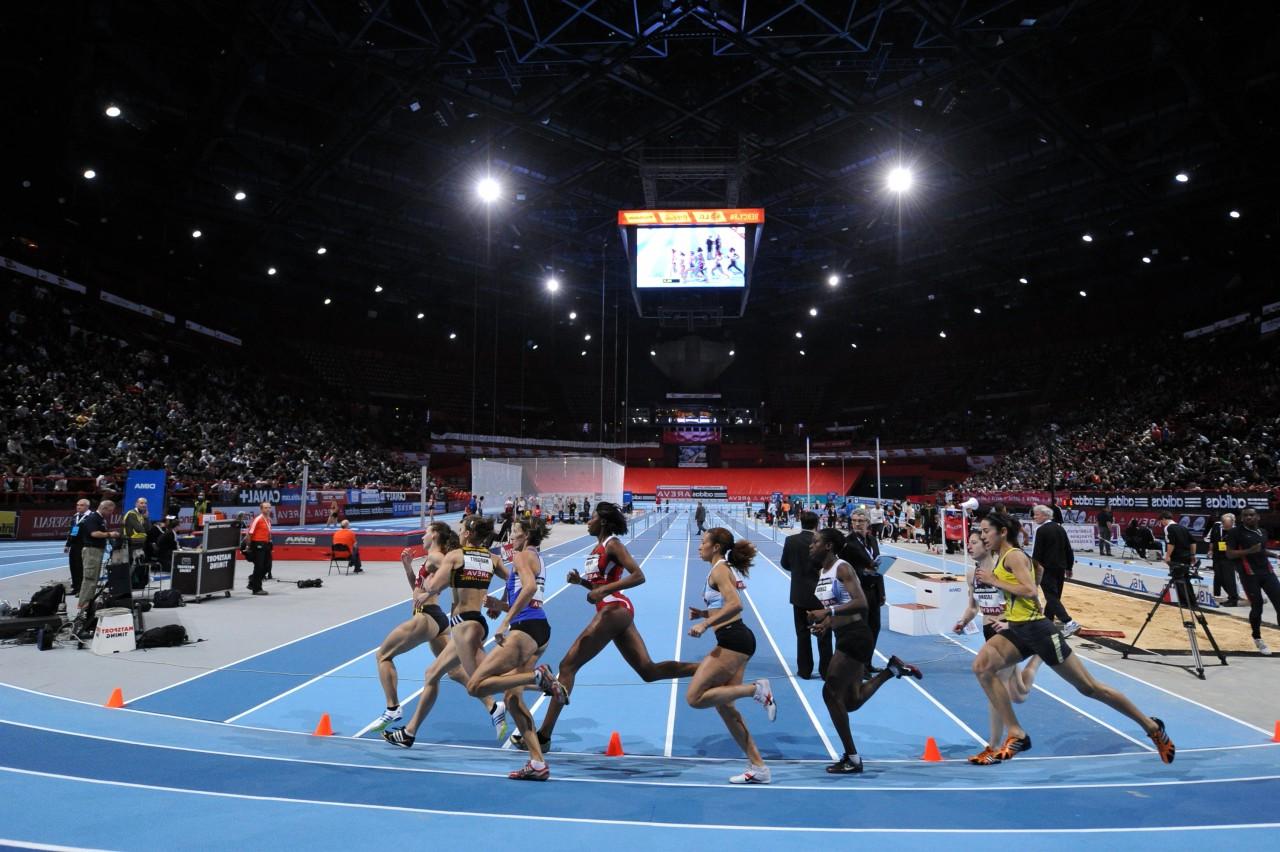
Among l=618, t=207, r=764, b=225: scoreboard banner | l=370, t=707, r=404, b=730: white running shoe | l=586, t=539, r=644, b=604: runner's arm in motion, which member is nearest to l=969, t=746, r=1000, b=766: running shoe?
l=586, t=539, r=644, b=604: runner's arm in motion

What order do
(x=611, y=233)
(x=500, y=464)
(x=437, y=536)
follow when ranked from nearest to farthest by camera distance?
(x=437, y=536), (x=500, y=464), (x=611, y=233)

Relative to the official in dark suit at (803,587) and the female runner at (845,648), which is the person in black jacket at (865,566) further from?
the female runner at (845,648)

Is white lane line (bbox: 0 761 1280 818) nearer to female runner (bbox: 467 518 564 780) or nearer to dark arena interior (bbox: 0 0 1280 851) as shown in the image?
dark arena interior (bbox: 0 0 1280 851)

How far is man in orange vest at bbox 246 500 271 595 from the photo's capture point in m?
13.4

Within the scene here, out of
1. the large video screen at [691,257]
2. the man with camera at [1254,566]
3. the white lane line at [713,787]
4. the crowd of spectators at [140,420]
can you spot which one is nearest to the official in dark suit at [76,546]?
the white lane line at [713,787]

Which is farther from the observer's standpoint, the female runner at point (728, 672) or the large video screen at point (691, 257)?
the large video screen at point (691, 257)

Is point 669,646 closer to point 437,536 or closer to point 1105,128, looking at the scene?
point 437,536

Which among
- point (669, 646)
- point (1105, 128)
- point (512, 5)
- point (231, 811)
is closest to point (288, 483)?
point (512, 5)

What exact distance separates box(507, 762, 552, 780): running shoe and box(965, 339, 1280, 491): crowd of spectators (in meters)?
24.8

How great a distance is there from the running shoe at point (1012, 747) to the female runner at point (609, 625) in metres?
2.30

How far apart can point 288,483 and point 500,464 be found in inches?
417

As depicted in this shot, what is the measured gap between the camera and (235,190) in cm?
2717

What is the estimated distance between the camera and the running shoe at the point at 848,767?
4781 millimetres

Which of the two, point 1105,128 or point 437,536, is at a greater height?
point 1105,128
